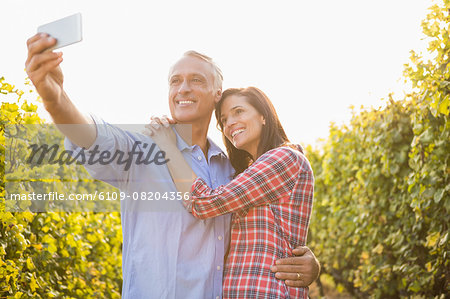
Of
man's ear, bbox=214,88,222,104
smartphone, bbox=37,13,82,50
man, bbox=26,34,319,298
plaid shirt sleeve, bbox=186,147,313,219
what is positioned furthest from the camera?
man's ear, bbox=214,88,222,104

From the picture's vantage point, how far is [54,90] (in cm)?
184

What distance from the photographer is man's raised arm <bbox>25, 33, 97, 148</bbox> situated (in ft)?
5.63

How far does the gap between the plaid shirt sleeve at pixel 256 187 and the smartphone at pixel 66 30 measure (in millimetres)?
1031

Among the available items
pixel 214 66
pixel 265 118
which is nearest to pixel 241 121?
pixel 265 118

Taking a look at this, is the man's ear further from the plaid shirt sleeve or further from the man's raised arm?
the man's raised arm

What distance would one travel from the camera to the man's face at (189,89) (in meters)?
2.72

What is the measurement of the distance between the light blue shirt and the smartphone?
1.89 feet

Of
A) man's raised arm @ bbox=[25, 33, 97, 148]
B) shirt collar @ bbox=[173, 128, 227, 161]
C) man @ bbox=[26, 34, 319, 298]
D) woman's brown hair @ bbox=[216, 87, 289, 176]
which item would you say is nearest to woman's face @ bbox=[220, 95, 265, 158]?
woman's brown hair @ bbox=[216, 87, 289, 176]

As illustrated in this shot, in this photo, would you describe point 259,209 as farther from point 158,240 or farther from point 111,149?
point 111,149

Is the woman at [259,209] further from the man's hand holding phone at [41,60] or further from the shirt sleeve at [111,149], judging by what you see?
the man's hand holding phone at [41,60]

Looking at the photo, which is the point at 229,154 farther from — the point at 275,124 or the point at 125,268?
the point at 125,268

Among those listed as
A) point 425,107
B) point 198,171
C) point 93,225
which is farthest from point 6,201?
point 425,107

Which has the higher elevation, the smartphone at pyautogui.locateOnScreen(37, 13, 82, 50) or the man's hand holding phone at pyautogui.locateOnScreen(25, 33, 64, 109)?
the smartphone at pyautogui.locateOnScreen(37, 13, 82, 50)

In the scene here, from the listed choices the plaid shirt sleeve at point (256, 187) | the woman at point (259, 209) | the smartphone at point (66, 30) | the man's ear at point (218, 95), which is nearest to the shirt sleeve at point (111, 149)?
the woman at point (259, 209)
